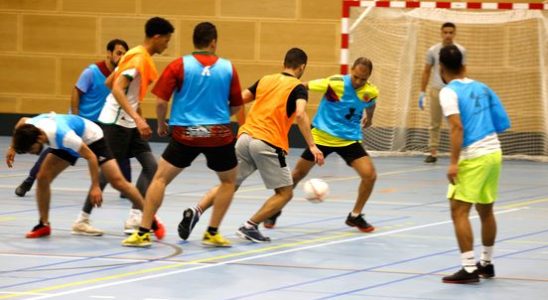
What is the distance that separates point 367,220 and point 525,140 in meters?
9.38

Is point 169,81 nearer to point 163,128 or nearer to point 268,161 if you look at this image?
point 163,128

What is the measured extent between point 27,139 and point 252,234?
231 centimetres

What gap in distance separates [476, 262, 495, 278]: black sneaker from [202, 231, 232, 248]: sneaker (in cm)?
246

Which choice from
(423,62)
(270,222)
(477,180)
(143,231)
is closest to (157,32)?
(143,231)

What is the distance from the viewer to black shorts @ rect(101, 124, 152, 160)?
Result: 443 inches

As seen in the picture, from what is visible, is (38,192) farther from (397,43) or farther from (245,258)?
(397,43)

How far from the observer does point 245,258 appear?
988 cm

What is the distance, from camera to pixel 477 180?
29.0ft

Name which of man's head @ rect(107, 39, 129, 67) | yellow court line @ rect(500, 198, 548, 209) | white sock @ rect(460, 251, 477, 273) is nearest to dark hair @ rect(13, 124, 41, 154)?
man's head @ rect(107, 39, 129, 67)

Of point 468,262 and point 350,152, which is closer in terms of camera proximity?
point 468,262

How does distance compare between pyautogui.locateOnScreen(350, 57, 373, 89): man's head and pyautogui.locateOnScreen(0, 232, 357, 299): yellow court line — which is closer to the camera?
pyautogui.locateOnScreen(0, 232, 357, 299): yellow court line

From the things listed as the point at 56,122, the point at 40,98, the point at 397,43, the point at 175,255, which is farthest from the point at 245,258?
the point at 40,98

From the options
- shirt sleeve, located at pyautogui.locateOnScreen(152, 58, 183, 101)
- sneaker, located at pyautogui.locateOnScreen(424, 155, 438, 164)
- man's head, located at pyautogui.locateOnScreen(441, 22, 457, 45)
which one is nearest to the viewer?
shirt sleeve, located at pyautogui.locateOnScreen(152, 58, 183, 101)

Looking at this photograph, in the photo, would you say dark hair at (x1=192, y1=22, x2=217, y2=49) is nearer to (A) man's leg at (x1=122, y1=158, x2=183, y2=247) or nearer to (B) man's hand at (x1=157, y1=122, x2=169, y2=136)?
(B) man's hand at (x1=157, y1=122, x2=169, y2=136)
